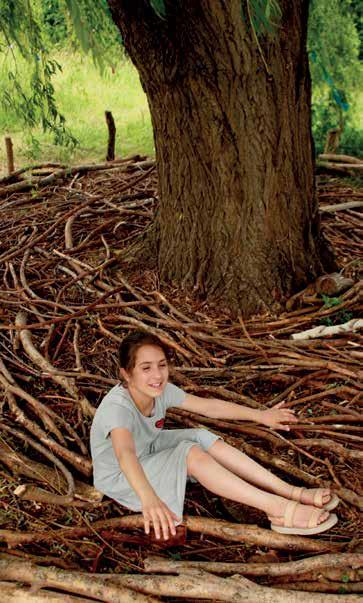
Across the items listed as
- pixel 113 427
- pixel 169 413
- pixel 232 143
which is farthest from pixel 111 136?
pixel 113 427

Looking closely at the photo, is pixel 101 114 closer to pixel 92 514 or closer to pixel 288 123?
pixel 288 123

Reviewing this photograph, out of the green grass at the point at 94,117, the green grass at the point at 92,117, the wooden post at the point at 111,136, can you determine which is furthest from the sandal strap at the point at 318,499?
the green grass at the point at 92,117

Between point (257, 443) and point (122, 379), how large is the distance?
2.20 feet

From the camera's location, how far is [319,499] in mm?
2764

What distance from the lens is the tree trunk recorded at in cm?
393

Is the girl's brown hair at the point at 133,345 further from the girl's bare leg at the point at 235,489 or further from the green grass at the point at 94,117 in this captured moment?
the green grass at the point at 94,117

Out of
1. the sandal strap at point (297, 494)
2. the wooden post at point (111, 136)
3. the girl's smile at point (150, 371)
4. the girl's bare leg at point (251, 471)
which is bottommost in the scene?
the sandal strap at point (297, 494)

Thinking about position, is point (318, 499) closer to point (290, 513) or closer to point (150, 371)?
point (290, 513)

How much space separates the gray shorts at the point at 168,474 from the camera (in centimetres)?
279

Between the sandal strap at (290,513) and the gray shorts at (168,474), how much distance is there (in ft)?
1.22

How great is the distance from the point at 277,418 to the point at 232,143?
63.5 inches

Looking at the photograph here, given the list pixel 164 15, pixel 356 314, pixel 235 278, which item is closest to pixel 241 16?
pixel 164 15

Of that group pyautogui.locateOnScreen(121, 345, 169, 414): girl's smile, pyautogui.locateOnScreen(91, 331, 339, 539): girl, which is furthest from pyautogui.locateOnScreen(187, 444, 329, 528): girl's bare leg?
pyautogui.locateOnScreen(121, 345, 169, 414): girl's smile

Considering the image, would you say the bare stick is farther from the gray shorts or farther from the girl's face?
the girl's face
